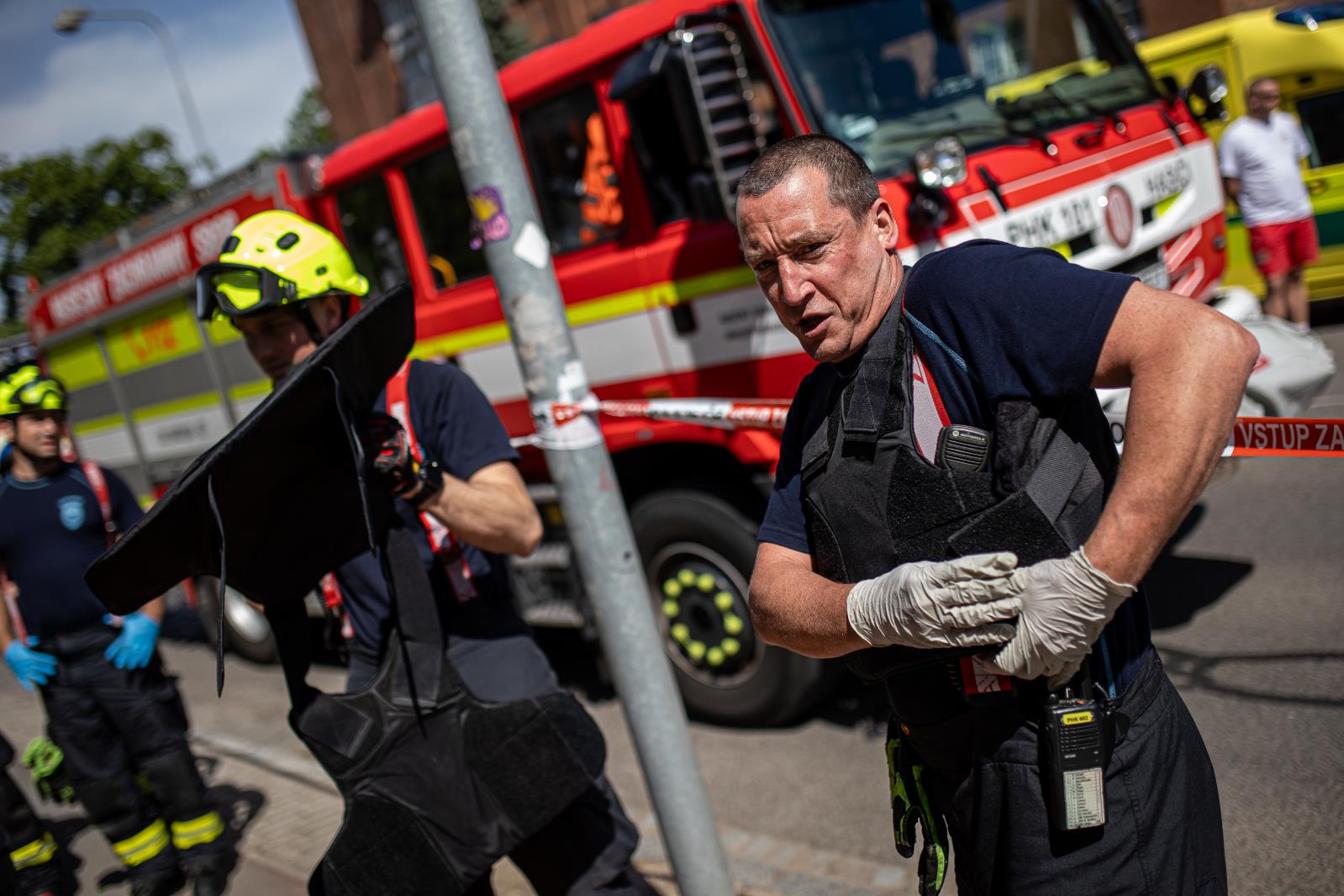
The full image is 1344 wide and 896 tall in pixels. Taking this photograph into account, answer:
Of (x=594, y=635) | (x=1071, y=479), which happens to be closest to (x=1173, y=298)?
(x=1071, y=479)

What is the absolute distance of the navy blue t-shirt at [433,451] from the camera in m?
2.49

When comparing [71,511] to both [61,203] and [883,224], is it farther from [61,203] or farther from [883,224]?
[61,203]

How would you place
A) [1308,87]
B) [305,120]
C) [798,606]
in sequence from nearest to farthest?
1. [798,606]
2. [1308,87]
3. [305,120]

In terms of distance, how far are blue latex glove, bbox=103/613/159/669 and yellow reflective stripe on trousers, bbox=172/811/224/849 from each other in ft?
2.24

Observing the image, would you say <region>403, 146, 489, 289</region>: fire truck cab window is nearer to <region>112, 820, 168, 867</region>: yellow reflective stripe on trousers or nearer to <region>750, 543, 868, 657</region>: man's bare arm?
<region>112, 820, 168, 867</region>: yellow reflective stripe on trousers

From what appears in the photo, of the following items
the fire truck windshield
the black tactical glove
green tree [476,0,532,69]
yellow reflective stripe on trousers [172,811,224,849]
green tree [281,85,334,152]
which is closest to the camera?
the black tactical glove

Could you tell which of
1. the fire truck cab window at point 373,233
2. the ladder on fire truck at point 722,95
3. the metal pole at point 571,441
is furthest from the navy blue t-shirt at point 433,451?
the fire truck cab window at point 373,233

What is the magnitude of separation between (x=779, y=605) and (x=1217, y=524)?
4.40 metres

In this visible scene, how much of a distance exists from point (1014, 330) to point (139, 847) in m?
4.33

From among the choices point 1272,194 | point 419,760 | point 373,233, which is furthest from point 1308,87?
point 419,760

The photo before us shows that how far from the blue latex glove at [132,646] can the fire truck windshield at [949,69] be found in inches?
130

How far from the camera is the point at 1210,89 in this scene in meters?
4.73

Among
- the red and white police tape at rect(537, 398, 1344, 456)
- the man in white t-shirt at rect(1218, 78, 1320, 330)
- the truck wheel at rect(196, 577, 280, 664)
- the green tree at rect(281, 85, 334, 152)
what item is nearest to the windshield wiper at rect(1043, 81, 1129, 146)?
the red and white police tape at rect(537, 398, 1344, 456)

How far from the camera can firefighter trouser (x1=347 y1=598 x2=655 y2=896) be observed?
2514 millimetres
